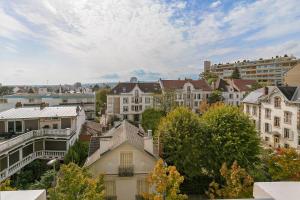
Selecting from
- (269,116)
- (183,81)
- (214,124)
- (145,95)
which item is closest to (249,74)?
(183,81)

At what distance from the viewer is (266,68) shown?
112312mm

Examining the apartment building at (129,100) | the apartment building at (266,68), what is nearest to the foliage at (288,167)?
the apartment building at (129,100)

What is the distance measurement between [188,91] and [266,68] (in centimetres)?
6217

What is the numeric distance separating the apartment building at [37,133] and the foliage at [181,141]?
42.6 feet

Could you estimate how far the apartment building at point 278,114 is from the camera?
36312mm

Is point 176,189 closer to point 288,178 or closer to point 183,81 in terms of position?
point 288,178

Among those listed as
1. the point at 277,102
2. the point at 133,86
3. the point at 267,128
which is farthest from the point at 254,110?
the point at 133,86

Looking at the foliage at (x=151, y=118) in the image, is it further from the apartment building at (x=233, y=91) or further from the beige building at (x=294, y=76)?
the beige building at (x=294, y=76)

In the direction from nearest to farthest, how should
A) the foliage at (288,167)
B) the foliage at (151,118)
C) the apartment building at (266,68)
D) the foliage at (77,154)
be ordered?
the foliage at (288,167), the foliage at (77,154), the foliage at (151,118), the apartment building at (266,68)

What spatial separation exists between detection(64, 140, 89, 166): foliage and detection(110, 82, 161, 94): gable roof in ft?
103

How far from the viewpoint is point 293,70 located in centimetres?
5381

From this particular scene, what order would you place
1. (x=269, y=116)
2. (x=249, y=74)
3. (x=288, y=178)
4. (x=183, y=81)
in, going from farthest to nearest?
(x=249, y=74) < (x=183, y=81) < (x=269, y=116) < (x=288, y=178)

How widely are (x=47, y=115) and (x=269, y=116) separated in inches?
1347

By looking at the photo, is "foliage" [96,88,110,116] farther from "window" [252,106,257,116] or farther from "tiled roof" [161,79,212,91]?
"window" [252,106,257,116]
